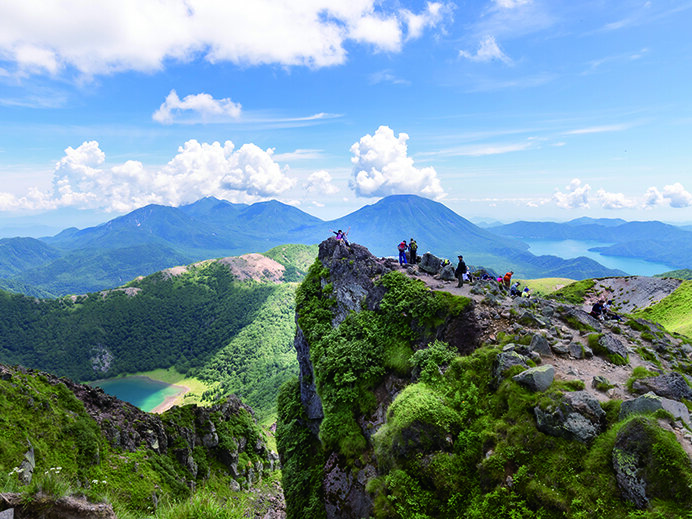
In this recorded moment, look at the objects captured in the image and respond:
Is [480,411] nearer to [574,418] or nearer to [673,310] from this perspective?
[574,418]

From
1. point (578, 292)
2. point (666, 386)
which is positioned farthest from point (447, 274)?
point (578, 292)

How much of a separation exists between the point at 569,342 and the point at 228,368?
6572 inches

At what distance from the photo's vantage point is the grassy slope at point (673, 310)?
45.8 meters

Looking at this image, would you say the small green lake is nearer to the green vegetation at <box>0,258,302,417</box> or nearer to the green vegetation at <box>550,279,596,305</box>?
the green vegetation at <box>0,258,302,417</box>

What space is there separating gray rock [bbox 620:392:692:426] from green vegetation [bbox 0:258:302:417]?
461 ft

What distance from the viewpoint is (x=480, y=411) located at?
12.2 metres

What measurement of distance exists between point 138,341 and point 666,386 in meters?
217

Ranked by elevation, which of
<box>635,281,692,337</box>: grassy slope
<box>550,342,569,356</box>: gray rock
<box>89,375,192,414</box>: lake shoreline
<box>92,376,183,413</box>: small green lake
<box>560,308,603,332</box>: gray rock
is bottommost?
<box>92,376,183,413</box>: small green lake

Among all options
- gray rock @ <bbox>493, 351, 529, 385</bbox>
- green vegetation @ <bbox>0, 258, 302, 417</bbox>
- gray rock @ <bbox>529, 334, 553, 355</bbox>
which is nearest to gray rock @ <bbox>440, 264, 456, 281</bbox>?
gray rock @ <bbox>529, 334, 553, 355</bbox>

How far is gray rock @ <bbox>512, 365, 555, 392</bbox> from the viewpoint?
37.6 ft

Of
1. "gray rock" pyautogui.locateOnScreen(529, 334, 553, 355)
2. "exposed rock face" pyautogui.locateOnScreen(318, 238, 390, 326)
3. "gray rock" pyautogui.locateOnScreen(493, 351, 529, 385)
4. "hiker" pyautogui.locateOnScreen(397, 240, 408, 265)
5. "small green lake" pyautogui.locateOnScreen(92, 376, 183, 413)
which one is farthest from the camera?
"small green lake" pyautogui.locateOnScreen(92, 376, 183, 413)

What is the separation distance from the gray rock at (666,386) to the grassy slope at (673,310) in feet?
148

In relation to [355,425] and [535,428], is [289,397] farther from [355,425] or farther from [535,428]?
[535,428]

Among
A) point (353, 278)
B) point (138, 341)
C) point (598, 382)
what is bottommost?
point (138, 341)
